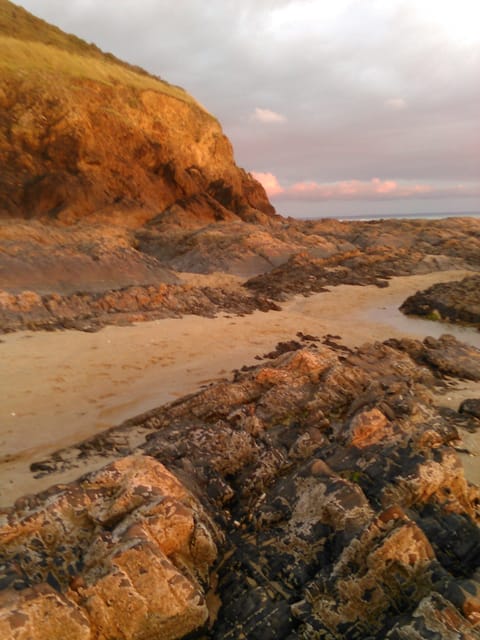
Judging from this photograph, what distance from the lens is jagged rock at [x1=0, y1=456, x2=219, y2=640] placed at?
238 cm

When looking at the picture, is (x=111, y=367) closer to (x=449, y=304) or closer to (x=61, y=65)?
(x=449, y=304)

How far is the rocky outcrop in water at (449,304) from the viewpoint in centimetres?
1416

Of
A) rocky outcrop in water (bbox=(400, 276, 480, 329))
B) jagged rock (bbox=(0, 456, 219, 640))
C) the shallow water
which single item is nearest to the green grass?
the shallow water

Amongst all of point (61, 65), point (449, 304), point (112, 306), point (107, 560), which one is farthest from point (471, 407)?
point (61, 65)

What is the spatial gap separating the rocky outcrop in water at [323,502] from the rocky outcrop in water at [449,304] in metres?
9.08

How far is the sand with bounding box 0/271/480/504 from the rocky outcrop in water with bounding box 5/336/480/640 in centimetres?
46

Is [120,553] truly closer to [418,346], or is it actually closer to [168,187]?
[418,346]

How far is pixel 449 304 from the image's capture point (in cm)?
1463

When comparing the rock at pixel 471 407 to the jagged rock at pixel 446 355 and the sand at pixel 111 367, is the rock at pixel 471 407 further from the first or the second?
the jagged rock at pixel 446 355

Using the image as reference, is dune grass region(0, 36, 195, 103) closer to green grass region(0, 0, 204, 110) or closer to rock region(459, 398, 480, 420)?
green grass region(0, 0, 204, 110)

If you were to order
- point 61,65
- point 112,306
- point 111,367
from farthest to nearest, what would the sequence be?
1. point 61,65
2. point 112,306
3. point 111,367

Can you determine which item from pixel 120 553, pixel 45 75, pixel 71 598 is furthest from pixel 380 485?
pixel 45 75

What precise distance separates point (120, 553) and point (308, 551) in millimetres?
1339

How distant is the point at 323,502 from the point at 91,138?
28129 millimetres
